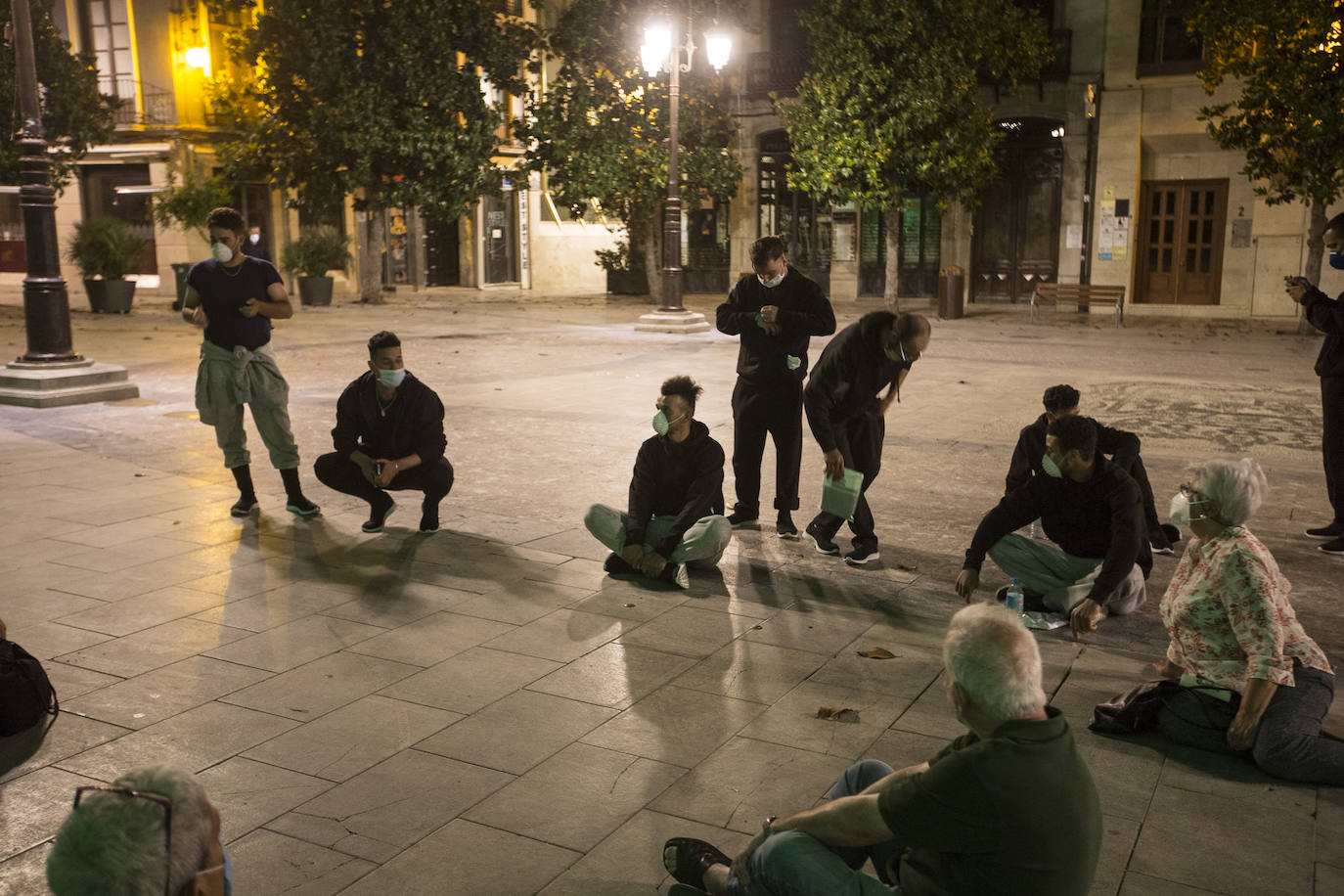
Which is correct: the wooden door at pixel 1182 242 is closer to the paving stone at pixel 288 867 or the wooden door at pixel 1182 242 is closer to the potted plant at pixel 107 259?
the potted plant at pixel 107 259

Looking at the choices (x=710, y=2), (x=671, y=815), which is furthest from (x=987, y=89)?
(x=671, y=815)

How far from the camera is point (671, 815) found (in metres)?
3.79

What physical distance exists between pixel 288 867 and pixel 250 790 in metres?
0.54

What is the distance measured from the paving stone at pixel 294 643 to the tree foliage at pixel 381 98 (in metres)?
19.9

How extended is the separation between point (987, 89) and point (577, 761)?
24.9 metres

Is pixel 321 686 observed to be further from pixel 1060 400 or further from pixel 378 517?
pixel 1060 400

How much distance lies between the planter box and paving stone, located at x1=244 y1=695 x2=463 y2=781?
21.8 meters

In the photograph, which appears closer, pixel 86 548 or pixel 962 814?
pixel 962 814

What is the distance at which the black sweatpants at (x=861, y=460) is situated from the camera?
22.2ft

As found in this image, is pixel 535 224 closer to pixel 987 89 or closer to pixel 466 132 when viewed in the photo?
pixel 466 132

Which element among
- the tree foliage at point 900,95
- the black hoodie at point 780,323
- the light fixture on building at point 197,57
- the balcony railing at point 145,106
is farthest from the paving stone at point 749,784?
the balcony railing at point 145,106

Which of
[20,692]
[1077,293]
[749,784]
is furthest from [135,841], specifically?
[1077,293]

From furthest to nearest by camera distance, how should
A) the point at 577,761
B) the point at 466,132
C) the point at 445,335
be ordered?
the point at 466,132
the point at 445,335
the point at 577,761

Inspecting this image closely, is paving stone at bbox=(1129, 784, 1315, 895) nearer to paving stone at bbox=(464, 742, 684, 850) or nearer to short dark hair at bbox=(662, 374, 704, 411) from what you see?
paving stone at bbox=(464, 742, 684, 850)
